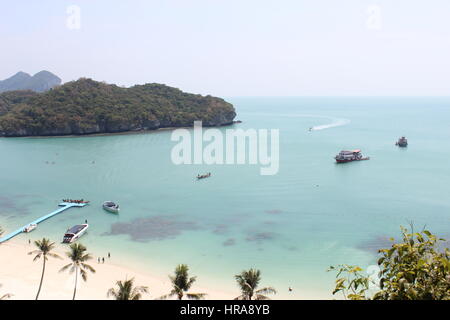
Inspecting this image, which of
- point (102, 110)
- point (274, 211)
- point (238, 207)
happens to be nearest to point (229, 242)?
point (274, 211)

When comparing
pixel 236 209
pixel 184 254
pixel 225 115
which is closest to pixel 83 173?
pixel 236 209

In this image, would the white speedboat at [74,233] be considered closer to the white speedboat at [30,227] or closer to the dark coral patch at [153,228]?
the dark coral patch at [153,228]

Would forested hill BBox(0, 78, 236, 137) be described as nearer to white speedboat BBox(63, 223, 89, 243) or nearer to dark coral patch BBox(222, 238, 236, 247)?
white speedboat BBox(63, 223, 89, 243)

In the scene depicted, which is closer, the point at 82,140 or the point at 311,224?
the point at 311,224

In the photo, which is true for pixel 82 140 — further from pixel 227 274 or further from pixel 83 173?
pixel 227 274

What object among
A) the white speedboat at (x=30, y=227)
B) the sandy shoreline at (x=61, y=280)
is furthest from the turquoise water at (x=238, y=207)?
the sandy shoreline at (x=61, y=280)
